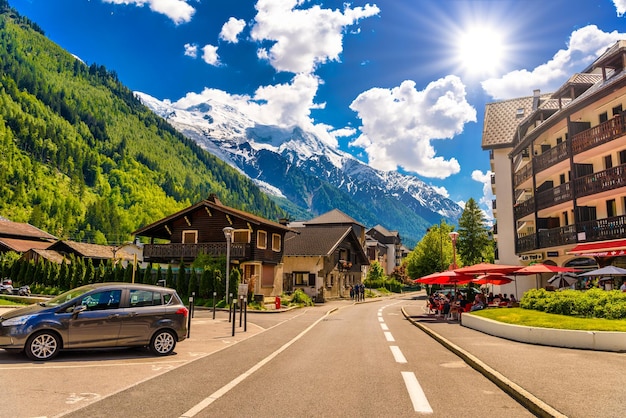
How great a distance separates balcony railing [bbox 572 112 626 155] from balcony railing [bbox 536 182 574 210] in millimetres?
2562

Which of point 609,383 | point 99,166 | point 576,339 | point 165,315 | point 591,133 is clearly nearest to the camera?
point 609,383

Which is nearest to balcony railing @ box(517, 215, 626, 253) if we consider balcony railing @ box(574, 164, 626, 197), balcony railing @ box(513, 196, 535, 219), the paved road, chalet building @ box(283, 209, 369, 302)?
balcony railing @ box(574, 164, 626, 197)

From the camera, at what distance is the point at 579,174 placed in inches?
1227

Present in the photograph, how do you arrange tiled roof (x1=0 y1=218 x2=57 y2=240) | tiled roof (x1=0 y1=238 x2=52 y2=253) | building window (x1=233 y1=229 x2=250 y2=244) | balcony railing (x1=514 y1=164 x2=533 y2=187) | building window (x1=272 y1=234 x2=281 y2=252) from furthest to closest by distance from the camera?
tiled roof (x1=0 y1=218 x2=57 y2=240)
tiled roof (x1=0 y1=238 x2=52 y2=253)
building window (x1=272 y1=234 x2=281 y2=252)
building window (x1=233 y1=229 x2=250 y2=244)
balcony railing (x1=514 y1=164 x2=533 y2=187)

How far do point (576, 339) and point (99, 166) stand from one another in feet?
607

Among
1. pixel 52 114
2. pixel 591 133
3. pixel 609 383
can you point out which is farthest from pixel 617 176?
pixel 52 114

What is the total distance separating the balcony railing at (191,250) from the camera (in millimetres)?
39500

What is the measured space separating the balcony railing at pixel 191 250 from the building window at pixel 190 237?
134cm

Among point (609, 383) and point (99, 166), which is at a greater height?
point (99, 166)

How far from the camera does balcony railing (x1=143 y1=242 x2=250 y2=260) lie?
130 ft

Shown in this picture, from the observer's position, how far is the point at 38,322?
10.5 m

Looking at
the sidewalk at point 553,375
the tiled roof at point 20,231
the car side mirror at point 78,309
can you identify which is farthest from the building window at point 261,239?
the tiled roof at point 20,231

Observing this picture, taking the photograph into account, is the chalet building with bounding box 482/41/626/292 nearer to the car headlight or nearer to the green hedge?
the green hedge

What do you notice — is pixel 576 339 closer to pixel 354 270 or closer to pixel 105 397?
pixel 105 397
